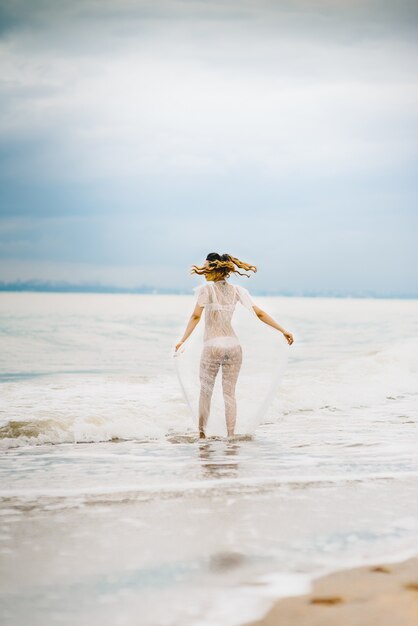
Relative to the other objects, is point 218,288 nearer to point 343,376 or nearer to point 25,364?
point 343,376

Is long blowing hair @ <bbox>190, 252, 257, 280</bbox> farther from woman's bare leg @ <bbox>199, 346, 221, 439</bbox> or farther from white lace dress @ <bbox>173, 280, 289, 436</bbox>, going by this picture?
woman's bare leg @ <bbox>199, 346, 221, 439</bbox>

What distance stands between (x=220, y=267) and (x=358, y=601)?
205 inches

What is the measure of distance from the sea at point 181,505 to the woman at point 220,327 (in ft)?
1.90

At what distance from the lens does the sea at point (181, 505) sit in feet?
11.9

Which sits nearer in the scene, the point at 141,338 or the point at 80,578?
the point at 80,578

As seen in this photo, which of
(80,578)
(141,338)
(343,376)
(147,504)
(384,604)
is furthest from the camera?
(141,338)

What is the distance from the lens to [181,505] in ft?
17.7

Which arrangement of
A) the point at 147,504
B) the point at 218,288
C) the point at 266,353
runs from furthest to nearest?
the point at 266,353 → the point at 218,288 → the point at 147,504

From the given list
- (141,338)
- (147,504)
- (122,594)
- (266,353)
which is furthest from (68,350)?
(122,594)

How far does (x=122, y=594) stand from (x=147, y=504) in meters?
1.83

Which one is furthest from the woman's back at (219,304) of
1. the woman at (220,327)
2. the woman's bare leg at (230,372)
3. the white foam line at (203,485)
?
the white foam line at (203,485)

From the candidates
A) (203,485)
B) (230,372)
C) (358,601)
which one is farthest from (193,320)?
(358,601)

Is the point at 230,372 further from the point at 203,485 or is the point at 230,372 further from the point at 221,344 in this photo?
the point at 203,485

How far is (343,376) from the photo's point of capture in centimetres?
1711
